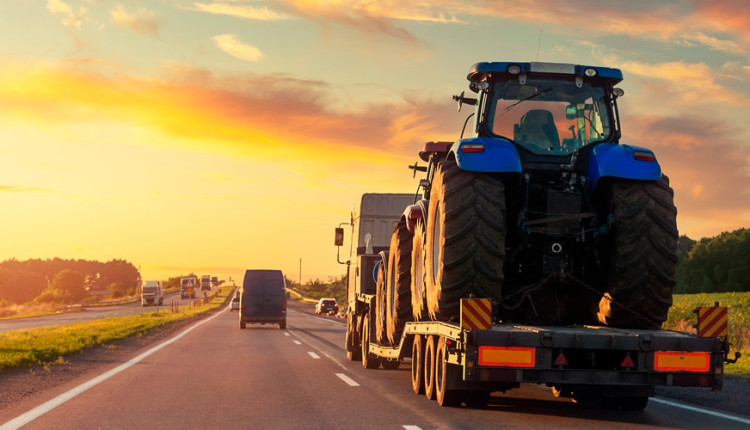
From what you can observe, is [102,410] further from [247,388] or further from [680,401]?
[680,401]

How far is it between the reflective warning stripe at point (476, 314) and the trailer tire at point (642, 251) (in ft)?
5.46

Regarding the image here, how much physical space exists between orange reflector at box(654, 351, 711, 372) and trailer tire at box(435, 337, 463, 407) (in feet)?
7.10

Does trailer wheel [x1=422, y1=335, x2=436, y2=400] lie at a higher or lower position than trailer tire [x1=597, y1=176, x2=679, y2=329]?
lower

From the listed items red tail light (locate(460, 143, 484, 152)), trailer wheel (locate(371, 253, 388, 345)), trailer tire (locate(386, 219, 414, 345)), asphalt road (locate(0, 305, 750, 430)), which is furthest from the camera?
trailer wheel (locate(371, 253, 388, 345))

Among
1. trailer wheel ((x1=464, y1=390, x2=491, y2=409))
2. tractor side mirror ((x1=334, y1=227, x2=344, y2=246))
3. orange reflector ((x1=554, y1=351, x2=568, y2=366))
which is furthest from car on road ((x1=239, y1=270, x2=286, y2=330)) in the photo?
orange reflector ((x1=554, y1=351, x2=568, y2=366))

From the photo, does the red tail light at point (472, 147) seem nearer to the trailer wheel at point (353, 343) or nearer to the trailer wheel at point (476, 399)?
the trailer wheel at point (476, 399)

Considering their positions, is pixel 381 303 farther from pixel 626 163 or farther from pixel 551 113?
Answer: pixel 626 163

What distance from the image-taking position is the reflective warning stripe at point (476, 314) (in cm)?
826

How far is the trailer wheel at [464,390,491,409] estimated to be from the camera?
384 inches

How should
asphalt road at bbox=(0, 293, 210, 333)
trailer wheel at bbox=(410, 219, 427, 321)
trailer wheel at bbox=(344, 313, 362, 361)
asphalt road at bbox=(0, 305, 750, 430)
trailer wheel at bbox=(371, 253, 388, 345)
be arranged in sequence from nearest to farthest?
1. asphalt road at bbox=(0, 305, 750, 430)
2. trailer wheel at bbox=(410, 219, 427, 321)
3. trailer wheel at bbox=(371, 253, 388, 345)
4. trailer wheel at bbox=(344, 313, 362, 361)
5. asphalt road at bbox=(0, 293, 210, 333)

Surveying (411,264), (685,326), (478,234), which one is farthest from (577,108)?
(685,326)

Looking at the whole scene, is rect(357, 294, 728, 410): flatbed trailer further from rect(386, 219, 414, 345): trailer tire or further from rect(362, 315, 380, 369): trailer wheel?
rect(362, 315, 380, 369): trailer wheel

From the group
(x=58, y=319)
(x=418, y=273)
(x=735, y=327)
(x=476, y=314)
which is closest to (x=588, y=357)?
(x=476, y=314)

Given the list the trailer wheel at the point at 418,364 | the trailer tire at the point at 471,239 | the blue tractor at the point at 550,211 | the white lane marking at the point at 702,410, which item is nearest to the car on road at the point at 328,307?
the trailer wheel at the point at 418,364
